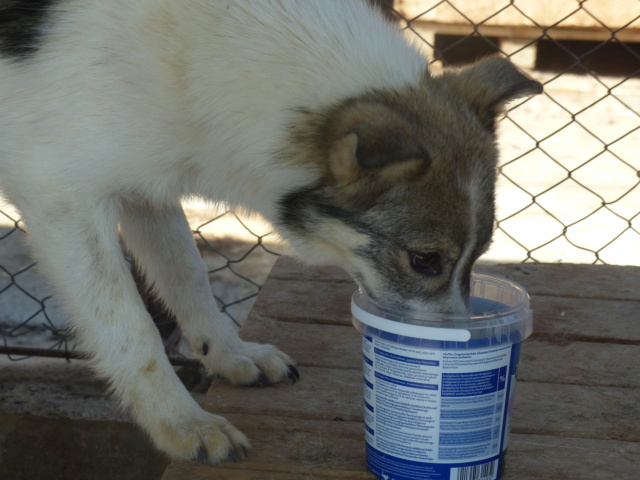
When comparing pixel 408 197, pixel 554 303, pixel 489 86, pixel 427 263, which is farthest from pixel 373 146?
pixel 554 303

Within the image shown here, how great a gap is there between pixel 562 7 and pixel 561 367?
16.5 feet

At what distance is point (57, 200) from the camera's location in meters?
2.50

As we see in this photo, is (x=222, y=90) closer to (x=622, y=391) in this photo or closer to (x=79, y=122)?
(x=79, y=122)

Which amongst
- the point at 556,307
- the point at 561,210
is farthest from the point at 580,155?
the point at 556,307

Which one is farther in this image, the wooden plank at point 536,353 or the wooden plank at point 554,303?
the wooden plank at point 554,303

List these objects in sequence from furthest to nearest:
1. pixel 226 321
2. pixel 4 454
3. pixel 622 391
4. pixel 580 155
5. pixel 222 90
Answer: pixel 580 155 → pixel 4 454 → pixel 226 321 → pixel 622 391 → pixel 222 90

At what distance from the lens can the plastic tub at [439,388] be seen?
2070mm

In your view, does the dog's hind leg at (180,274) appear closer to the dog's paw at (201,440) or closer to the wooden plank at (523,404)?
the wooden plank at (523,404)

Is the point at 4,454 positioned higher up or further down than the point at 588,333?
further down

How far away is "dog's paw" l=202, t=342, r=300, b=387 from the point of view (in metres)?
2.84

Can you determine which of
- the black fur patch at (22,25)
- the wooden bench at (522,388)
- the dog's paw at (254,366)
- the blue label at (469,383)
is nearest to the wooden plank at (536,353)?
the wooden bench at (522,388)

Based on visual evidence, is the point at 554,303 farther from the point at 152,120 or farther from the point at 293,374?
the point at 152,120

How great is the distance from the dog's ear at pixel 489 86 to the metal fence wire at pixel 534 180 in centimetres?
127

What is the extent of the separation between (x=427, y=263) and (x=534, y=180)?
4118 millimetres
